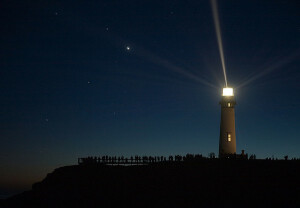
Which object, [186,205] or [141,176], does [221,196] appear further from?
[141,176]

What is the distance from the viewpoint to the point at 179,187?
33.1m

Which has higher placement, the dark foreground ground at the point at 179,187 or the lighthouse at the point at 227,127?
the lighthouse at the point at 227,127

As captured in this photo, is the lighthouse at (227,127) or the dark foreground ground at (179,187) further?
the lighthouse at (227,127)

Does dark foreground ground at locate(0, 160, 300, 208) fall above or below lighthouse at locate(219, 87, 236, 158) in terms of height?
below

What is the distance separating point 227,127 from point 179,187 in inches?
723

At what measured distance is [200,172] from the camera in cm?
3609

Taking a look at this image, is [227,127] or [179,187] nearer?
[179,187]

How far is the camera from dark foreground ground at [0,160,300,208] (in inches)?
1187

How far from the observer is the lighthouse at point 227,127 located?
4909 centimetres

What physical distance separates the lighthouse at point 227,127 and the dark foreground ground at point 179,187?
1054cm

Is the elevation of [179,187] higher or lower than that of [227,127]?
lower

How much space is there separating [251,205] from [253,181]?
461 cm

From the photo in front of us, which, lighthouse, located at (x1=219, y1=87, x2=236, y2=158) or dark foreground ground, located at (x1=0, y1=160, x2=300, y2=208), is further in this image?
lighthouse, located at (x1=219, y1=87, x2=236, y2=158)

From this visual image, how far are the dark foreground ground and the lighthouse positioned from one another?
34.6 feet
